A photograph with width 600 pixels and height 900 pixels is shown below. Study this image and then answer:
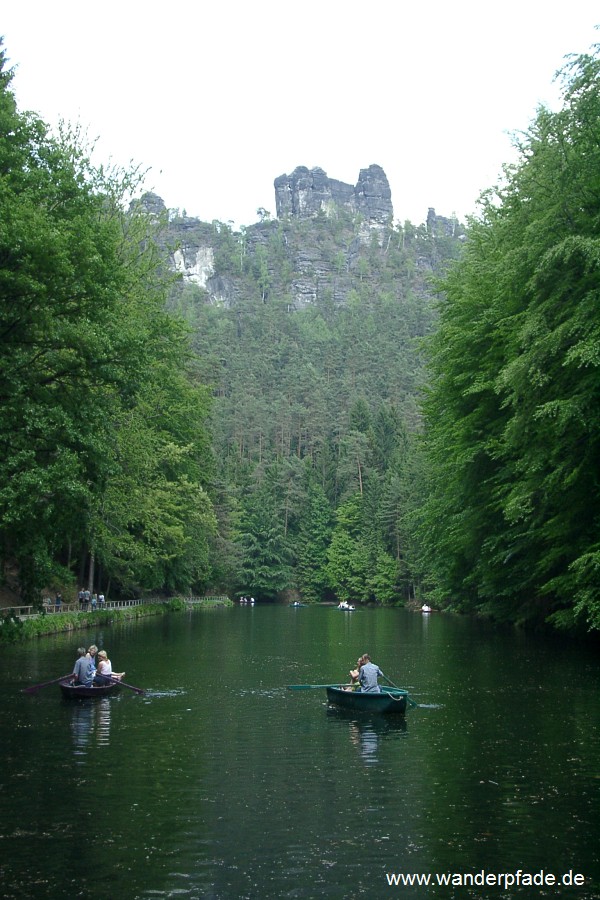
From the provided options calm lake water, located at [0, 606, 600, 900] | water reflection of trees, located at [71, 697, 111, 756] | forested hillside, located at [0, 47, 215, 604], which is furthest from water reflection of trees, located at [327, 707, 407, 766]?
forested hillside, located at [0, 47, 215, 604]

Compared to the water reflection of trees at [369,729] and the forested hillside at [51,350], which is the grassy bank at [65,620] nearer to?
the forested hillside at [51,350]

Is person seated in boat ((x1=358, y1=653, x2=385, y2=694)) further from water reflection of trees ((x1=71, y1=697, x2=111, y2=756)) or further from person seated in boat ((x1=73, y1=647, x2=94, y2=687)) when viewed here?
person seated in boat ((x1=73, y1=647, x2=94, y2=687))

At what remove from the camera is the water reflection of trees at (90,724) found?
16.9m

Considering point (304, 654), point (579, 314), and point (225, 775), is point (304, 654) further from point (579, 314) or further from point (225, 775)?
point (225, 775)

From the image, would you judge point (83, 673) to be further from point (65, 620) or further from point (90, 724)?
point (65, 620)

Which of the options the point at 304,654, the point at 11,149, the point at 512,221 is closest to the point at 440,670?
the point at 304,654

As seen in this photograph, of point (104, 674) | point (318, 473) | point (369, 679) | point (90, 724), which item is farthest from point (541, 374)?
point (318, 473)

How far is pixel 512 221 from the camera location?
2958cm

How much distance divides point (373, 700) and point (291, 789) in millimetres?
7055

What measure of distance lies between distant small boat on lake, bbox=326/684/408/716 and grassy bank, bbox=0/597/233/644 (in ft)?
44.7

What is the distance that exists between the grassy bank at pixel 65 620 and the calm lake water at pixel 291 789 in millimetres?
7118

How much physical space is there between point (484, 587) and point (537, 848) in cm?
3139

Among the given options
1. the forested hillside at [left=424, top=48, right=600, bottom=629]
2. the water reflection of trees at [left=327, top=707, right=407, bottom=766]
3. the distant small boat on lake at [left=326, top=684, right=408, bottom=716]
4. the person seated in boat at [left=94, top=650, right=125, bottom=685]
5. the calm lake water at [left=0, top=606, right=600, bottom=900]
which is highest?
the forested hillside at [left=424, top=48, right=600, bottom=629]

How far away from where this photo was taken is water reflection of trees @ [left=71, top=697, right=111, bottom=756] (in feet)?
55.5
